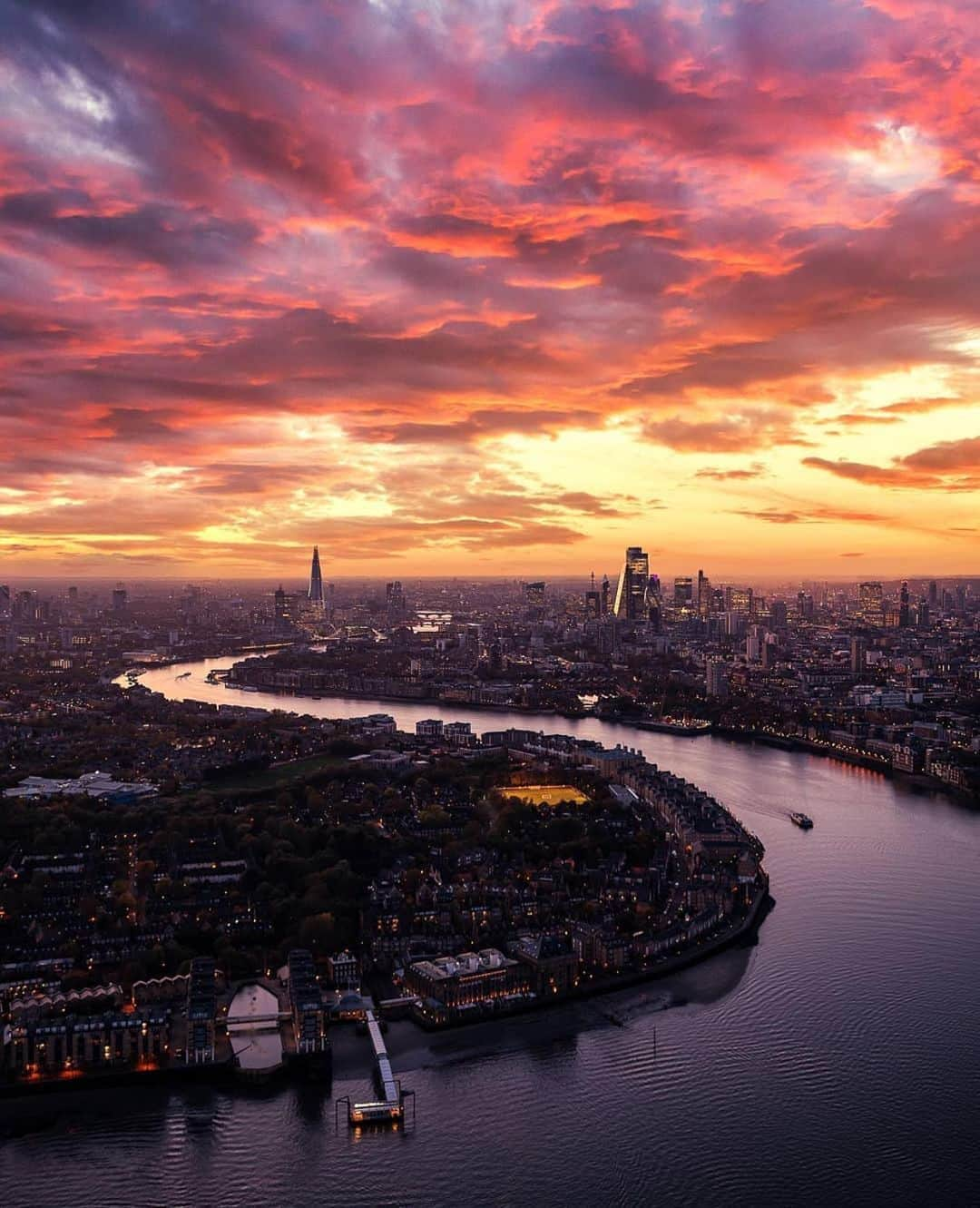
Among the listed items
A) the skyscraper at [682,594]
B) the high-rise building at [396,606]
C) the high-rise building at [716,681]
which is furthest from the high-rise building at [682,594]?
the high-rise building at [716,681]

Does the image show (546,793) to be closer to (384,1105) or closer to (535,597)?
(384,1105)

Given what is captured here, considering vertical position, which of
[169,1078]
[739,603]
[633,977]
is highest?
[739,603]

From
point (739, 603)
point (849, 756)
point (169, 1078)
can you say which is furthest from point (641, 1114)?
point (739, 603)

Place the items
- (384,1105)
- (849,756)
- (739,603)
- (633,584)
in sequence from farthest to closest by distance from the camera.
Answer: (739,603) < (633,584) < (849,756) < (384,1105)

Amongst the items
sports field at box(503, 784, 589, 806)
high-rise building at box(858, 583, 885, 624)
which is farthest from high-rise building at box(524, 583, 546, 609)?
sports field at box(503, 784, 589, 806)

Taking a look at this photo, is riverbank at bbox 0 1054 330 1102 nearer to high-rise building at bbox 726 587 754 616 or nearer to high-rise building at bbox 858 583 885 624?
high-rise building at bbox 858 583 885 624

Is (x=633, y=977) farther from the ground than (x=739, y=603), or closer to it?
closer to it

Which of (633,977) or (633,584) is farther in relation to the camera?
(633,584)

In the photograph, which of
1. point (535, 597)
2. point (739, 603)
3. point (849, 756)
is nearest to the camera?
point (849, 756)
